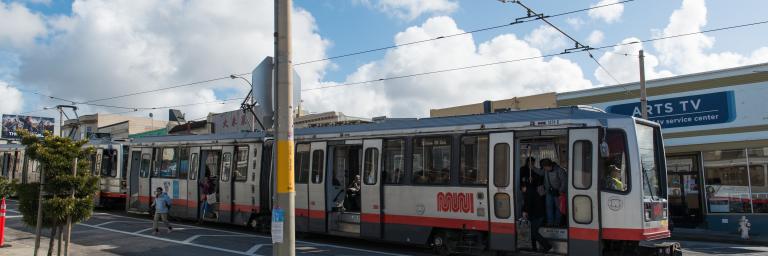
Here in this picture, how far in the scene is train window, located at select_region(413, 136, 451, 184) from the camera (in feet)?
39.7

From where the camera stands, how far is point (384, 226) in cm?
1304

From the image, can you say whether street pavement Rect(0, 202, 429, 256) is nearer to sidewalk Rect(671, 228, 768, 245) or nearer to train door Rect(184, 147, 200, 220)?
train door Rect(184, 147, 200, 220)

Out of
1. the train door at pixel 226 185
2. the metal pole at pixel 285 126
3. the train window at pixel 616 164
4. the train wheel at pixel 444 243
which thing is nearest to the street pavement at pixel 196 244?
the train door at pixel 226 185

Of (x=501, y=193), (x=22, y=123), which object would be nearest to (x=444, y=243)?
(x=501, y=193)

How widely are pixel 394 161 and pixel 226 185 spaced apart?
21.2 feet

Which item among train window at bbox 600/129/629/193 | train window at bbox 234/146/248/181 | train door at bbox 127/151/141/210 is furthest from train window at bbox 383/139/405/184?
train door at bbox 127/151/141/210

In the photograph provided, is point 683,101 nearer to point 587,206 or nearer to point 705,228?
point 705,228

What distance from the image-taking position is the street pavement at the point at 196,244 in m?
12.8

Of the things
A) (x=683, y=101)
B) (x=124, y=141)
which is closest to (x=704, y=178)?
(x=683, y=101)

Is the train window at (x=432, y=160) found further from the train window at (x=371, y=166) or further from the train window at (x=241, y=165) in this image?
the train window at (x=241, y=165)

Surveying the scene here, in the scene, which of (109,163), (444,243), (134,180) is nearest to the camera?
(444,243)

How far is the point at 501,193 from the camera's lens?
36.5 ft

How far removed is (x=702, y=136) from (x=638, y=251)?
540 inches

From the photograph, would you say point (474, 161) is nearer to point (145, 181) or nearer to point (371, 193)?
point (371, 193)
